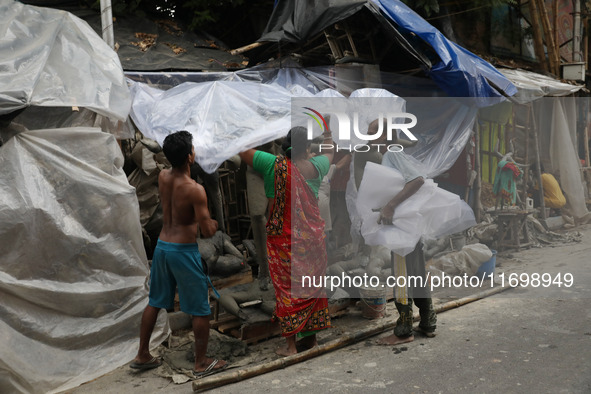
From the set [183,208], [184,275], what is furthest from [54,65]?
[184,275]

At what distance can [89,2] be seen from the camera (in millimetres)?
7734

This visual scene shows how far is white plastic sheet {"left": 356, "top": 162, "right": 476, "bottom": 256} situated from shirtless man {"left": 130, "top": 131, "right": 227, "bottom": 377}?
1.27m

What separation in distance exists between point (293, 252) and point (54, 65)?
7.84 feet

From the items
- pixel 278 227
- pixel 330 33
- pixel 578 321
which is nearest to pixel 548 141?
pixel 330 33

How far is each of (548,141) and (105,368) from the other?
32.4ft

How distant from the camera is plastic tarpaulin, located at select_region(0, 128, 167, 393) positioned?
132 inches

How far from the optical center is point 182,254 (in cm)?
353

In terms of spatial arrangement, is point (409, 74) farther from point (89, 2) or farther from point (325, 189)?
point (89, 2)

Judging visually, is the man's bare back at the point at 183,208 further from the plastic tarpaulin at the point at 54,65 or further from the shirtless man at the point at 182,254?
the plastic tarpaulin at the point at 54,65

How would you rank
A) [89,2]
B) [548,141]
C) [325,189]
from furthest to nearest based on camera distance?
[548,141], [89,2], [325,189]

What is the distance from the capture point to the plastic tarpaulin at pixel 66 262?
3.36 m

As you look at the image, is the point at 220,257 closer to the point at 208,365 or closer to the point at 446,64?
the point at 208,365

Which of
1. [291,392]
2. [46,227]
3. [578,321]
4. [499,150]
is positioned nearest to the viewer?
[291,392]

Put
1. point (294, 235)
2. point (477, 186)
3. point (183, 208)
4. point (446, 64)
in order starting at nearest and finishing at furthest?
point (183, 208), point (294, 235), point (446, 64), point (477, 186)
